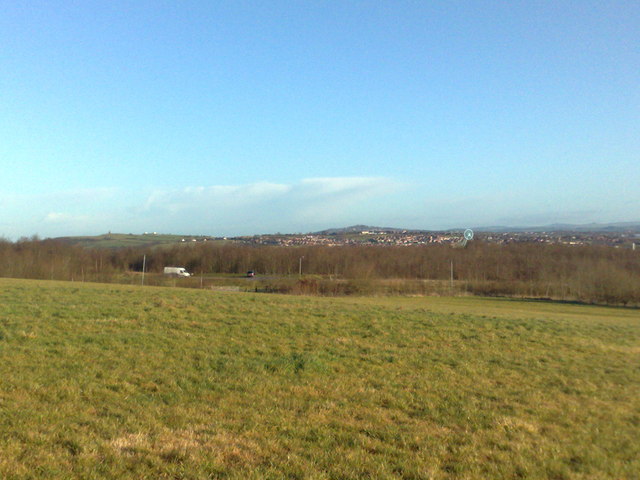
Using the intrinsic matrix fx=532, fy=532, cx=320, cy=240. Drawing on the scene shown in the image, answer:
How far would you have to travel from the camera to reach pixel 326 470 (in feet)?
16.1

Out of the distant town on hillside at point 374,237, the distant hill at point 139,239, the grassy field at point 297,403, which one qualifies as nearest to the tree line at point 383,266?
the distant town on hillside at point 374,237

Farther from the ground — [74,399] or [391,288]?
[74,399]

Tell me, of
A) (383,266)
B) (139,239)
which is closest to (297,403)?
(383,266)

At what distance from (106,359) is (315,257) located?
271 ft

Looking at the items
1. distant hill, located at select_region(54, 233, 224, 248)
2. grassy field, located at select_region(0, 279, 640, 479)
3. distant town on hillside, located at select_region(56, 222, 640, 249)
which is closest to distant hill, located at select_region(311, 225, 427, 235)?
distant town on hillside, located at select_region(56, 222, 640, 249)

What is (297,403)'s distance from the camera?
706 cm

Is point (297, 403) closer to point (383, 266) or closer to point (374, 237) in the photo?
point (383, 266)

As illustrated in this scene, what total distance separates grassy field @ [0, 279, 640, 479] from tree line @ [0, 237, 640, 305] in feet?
152

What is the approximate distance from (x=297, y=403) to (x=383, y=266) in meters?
76.5

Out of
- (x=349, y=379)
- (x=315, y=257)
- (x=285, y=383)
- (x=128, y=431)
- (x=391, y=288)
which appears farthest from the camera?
(x=315, y=257)

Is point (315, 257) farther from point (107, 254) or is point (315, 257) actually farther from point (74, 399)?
point (74, 399)

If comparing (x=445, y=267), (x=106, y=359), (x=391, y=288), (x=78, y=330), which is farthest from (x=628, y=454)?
(x=445, y=267)

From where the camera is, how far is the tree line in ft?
192

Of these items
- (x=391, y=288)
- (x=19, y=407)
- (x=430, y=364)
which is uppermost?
(x=19, y=407)
